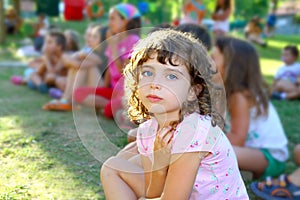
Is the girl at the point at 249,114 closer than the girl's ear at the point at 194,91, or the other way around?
the girl's ear at the point at 194,91

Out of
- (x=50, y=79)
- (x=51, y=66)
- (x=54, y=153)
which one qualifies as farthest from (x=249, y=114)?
(x=51, y=66)

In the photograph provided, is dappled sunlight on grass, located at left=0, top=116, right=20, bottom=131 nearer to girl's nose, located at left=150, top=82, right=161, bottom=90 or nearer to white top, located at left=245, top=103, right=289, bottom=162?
white top, located at left=245, top=103, right=289, bottom=162

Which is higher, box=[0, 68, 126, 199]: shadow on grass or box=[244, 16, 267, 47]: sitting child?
box=[0, 68, 126, 199]: shadow on grass

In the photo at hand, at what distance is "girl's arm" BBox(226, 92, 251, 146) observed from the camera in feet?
9.15

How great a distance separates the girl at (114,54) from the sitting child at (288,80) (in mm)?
2213

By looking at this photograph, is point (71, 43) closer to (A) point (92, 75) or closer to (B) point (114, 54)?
(A) point (92, 75)

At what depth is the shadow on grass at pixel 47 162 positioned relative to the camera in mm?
2287

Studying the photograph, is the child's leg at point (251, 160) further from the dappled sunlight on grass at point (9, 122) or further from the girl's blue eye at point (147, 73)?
the dappled sunlight on grass at point (9, 122)

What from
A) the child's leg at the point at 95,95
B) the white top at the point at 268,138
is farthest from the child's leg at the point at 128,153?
the child's leg at the point at 95,95

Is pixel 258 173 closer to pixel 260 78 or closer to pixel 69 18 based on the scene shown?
pixel 260 78

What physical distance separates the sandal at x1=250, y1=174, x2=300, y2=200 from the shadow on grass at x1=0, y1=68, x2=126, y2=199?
2.74ft

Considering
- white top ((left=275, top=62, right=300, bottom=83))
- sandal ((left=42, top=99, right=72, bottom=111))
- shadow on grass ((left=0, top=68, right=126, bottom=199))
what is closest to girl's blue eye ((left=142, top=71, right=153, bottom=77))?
shadow on grass ((left=0, top=68, right=126, bottom=199))

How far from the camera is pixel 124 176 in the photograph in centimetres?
193

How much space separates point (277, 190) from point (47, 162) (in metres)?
1.35
